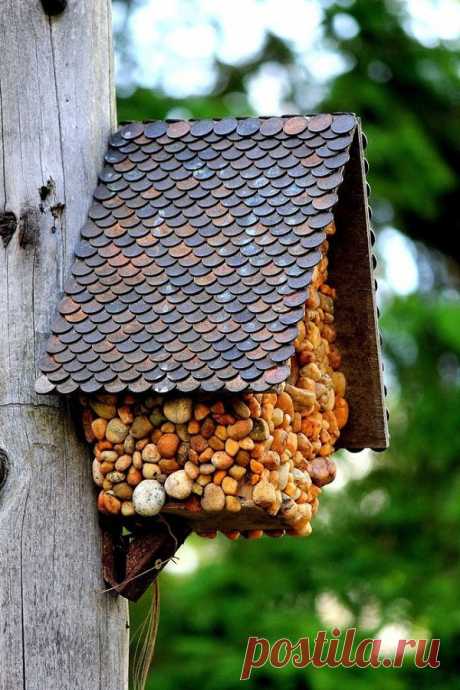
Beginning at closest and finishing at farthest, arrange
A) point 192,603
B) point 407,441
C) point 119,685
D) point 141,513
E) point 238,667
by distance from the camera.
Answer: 1. point 141,513
2. point 119,685
3. point 238,667
4. point 192,603
5. point 407,441

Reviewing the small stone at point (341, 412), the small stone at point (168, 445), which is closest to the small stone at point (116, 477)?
the small stone at point (168, 445)

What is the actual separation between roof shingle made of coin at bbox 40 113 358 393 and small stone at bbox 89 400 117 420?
0.09m

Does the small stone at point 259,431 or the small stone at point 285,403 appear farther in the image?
the small stone at point 285,403

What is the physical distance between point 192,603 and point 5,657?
13.7ft

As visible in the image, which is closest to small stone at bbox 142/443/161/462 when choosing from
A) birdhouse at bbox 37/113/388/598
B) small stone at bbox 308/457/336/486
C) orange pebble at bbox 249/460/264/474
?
birdhouse at bbox 37/113/388/598

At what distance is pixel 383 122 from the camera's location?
24.0 ft

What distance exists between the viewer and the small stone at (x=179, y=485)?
8.49 ft

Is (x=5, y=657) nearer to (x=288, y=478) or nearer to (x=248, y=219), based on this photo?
(x=288, y=478)

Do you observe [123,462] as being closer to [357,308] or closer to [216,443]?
[216,443]

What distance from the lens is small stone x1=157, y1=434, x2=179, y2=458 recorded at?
2.61 metres

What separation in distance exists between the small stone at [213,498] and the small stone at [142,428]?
18cm

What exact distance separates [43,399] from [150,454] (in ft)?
0.96

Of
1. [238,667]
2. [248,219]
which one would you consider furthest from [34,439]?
[238,667]

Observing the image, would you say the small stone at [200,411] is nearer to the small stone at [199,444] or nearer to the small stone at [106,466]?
the small stone at [199,444]
